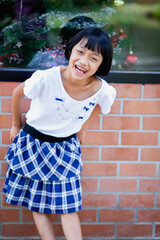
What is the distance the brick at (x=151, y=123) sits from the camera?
251 cm

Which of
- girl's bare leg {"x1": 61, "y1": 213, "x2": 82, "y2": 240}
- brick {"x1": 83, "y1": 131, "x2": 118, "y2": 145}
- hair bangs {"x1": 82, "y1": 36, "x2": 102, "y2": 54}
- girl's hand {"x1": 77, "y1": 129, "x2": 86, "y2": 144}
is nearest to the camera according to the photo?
hair bangs {"x1": 82, "y1": 36, "x2": 102, "y2": 54}

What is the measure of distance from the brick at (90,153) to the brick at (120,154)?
0.16 feet

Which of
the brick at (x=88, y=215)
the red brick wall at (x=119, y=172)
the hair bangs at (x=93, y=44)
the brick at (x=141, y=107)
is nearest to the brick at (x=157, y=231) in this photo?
the red brick wall at (x=119, y=172)

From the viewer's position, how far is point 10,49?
2457 mm

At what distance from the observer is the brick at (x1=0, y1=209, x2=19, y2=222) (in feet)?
8.46

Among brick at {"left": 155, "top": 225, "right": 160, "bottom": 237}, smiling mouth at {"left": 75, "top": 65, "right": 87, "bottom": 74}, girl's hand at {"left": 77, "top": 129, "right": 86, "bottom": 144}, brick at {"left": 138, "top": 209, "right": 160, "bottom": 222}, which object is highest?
smiling mouth at {"left": 75, "top": 65, "right": 87, "bottom": 74}

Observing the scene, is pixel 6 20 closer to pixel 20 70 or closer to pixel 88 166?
pixel 20 70

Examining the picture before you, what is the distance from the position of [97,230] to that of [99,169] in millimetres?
479

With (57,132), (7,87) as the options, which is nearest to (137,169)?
(57,132)

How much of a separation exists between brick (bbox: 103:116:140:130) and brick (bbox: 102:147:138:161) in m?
0.15

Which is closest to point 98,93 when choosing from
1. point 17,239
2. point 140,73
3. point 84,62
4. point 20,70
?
point 84,62

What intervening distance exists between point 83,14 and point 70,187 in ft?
3.85

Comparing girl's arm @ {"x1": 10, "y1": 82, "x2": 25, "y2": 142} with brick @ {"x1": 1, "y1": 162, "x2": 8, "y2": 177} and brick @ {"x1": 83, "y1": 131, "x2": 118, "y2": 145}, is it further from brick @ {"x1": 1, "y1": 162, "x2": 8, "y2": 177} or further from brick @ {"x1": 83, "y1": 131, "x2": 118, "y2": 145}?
brick @ {"x1": 83, "y1": 131, "x2": 118, "y2": 145}

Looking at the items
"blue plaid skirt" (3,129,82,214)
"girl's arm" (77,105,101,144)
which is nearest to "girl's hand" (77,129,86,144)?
"girl's arm" (77,105,101,144)
